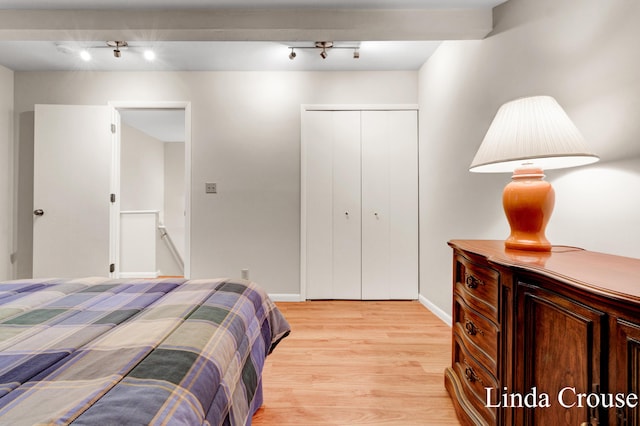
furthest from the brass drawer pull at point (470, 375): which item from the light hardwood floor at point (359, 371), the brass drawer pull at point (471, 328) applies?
the light hardwood floor at point (359, 371)

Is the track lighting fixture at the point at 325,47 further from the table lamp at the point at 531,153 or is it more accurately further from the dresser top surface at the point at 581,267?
the dresser top surface at the point at 581,267

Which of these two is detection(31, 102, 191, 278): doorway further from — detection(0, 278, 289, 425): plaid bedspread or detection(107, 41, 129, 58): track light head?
detection(0, 278, 289, 425): plaid bedspread

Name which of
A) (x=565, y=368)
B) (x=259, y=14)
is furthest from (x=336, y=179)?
(x=565, y=368)

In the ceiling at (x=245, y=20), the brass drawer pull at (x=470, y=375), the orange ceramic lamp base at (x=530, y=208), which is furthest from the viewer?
the ceiling at (x=245, y=20)

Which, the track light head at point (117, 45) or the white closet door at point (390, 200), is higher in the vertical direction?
the track light head at point (117, 45)

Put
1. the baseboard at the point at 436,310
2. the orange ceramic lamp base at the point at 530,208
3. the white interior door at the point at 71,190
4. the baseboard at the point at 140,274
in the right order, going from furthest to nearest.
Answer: the baseboard at the point at 140,274 → the white interior door at the point at 71,190 → the baseboard at the point at 436,310 → the orange ceramic lamp base at the point at 530,208

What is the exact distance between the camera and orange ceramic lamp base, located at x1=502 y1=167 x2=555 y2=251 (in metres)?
1.15

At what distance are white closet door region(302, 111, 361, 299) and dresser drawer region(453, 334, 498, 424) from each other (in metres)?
1.61

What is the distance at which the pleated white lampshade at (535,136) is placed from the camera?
1035 millimetres

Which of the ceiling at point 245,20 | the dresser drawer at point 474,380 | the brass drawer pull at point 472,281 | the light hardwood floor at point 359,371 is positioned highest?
the ceiling at point 245,20

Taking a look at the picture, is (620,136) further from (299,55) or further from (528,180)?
(299,55)

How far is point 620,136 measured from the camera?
110cm

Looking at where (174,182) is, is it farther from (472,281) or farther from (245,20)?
(472,281)

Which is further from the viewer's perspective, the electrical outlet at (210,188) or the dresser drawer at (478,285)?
the electrical outlet at (210,188)
